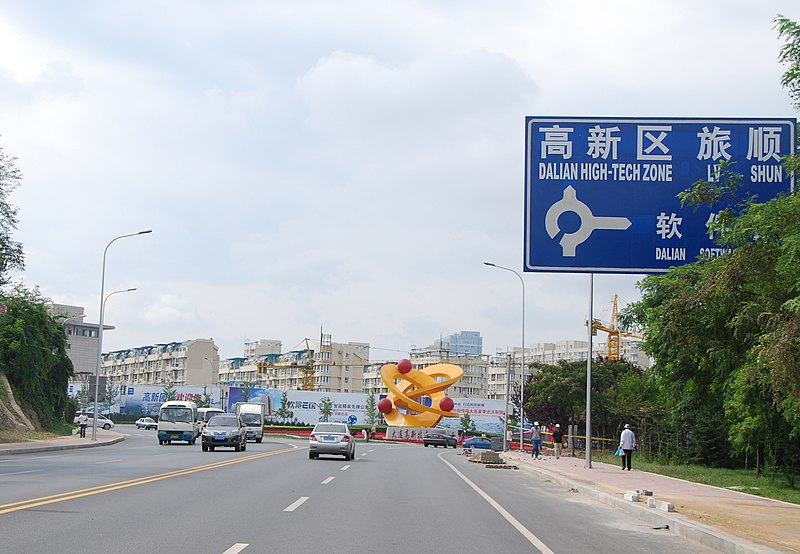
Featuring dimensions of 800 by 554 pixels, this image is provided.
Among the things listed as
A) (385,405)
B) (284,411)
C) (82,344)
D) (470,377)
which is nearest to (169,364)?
(82,344)

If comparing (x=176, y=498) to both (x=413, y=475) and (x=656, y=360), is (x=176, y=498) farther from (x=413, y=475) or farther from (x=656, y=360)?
(x=656, y=360)

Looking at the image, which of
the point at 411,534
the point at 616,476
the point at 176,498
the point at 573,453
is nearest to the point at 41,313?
the point at 573,453

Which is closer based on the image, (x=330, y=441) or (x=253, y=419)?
(x=330, y=441)

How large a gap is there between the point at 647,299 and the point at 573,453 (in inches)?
773

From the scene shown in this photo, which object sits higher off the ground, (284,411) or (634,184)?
(634,184)

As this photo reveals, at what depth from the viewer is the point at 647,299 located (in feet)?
92.8

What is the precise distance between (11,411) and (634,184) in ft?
154

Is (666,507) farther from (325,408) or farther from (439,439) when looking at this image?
(325,408)

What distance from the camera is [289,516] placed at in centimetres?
1291

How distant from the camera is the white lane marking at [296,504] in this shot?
45.5 ft

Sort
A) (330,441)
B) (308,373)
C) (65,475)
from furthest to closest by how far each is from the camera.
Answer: (308,373) → (330,441) → (65,475)

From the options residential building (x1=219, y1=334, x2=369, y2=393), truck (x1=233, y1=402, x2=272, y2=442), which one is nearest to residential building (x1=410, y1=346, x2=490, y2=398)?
residential building (x1=219, y1=334, x2=369, y2=393)

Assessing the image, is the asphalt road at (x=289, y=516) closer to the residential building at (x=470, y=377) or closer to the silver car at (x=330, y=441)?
Answer: the silver car at (x=330, y=441)

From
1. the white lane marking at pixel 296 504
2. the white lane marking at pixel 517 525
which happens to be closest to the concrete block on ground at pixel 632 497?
the white lane marking at pixel 517 525
